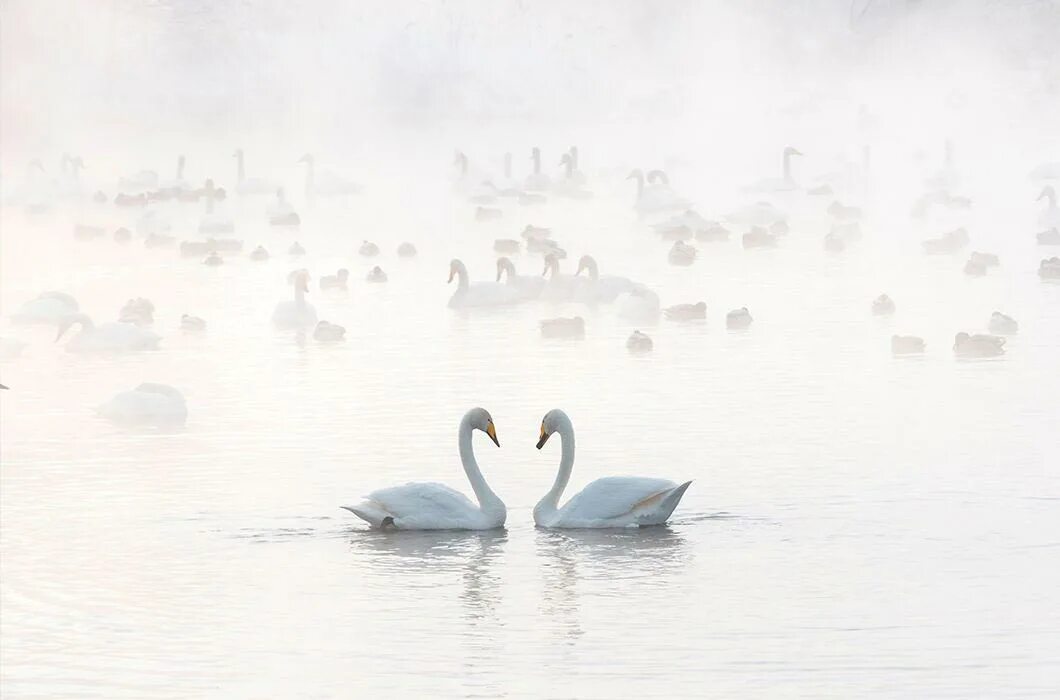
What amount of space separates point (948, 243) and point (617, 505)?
1581cm

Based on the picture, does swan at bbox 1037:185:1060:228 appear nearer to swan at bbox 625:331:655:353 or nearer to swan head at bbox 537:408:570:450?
swan at bbox 625:331:655:353

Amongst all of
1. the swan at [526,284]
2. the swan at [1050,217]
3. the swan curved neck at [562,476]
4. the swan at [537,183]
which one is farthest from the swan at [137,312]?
the swan at [537,183]

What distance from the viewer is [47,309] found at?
21.3m

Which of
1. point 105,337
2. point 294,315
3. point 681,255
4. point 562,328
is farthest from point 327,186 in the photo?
point 105,337

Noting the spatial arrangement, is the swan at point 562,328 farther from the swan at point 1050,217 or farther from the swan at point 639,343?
the swan at point 1050,217

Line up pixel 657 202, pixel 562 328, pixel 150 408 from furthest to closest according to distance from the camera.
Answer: pixel 657 202 → pixel 562 328 → pixel 150 408

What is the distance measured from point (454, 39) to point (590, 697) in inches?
2014

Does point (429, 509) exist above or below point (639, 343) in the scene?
below

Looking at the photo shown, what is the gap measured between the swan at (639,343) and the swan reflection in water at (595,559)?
6.87 m

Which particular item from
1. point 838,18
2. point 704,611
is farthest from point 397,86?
point 704,611

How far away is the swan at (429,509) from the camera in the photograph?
40.0 feet

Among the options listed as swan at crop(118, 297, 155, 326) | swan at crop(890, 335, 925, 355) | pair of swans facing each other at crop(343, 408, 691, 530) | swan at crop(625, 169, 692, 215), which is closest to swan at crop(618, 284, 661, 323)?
swan at crop(890, 335, 925, 355)

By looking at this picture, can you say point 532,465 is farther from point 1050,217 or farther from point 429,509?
point 1050,217

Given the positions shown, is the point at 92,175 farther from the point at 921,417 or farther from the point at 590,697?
the point at 590,697
